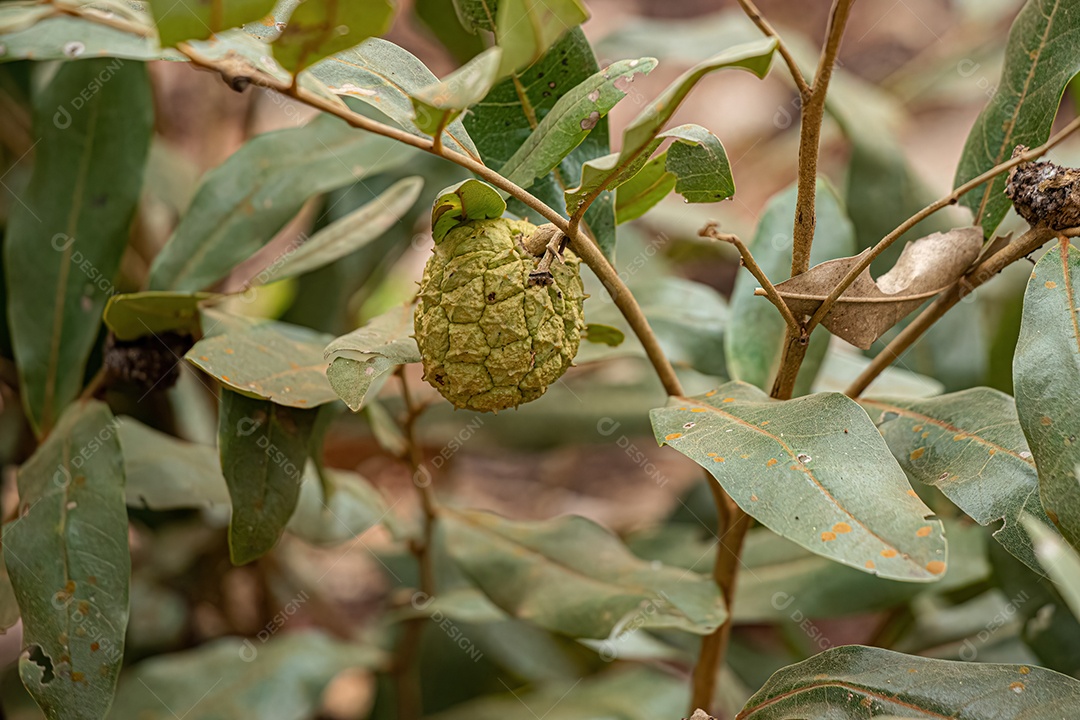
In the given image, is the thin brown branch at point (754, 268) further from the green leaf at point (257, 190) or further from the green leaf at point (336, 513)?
the green leaf at point (336, 513)

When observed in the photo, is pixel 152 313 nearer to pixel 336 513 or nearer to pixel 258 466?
pixel 258 466

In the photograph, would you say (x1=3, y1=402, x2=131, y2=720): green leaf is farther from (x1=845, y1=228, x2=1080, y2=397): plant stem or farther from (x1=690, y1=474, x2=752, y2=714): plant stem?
(x1=845, y1=228, x2=1080, y2=397): plant stem

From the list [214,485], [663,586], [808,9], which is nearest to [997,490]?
[663,586]

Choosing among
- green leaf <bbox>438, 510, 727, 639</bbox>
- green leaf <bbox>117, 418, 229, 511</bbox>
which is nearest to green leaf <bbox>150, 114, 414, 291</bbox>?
green leaf <bbox>117, 418, 229, 511</bbox>

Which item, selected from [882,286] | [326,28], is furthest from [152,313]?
[882,286]

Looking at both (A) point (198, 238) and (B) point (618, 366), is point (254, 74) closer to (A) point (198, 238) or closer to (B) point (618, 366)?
(A) point (198, 238)

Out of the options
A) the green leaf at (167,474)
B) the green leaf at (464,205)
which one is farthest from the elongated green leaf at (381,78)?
the green leaf at (167,474)
